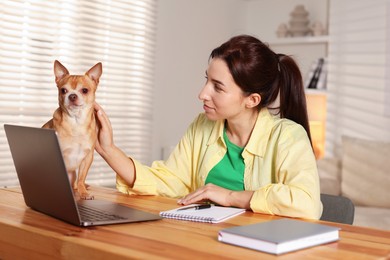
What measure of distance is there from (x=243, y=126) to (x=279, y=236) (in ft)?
2.65

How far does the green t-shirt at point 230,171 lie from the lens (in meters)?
1.93

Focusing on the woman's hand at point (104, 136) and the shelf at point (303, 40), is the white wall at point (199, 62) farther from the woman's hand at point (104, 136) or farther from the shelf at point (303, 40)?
the woman's hand at point (104, 136)

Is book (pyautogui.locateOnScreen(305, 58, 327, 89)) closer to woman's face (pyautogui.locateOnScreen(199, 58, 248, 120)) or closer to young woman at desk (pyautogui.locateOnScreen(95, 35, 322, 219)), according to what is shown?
young woman at desk (pyautogui.locateOnScreen(95, 35, 322, 219))

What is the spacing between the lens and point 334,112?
15.3 feet

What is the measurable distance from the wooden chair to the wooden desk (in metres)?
0.34

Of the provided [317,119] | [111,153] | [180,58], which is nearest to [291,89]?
[111,153]

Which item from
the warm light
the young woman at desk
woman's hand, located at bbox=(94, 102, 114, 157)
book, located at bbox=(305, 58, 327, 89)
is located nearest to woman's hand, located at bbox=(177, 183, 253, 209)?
the young woman at desk

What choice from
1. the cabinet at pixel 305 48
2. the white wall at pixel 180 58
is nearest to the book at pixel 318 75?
the cabinet at pixel 305 48

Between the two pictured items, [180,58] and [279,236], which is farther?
[180,58]

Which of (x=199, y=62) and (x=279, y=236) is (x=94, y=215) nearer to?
(x=279, y=236)

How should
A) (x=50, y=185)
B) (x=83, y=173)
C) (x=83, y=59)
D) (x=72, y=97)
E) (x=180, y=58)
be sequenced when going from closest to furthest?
(x=50, y=185) < (x=72, y=97) < (x=83, y=173) < (x=83, y=59) < (x=180, y=58)

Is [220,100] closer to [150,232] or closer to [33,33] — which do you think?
[150,232]

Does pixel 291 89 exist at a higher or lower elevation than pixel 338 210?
higher

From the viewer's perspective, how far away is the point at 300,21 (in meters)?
4.77
